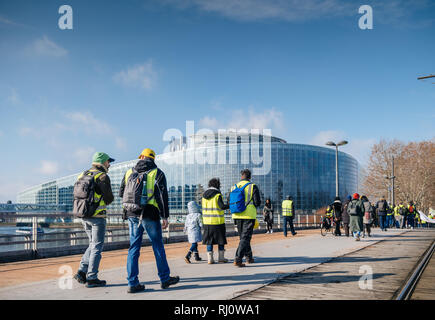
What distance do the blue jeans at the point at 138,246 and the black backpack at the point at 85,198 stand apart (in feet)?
2.13

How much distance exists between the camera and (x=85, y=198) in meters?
5.69

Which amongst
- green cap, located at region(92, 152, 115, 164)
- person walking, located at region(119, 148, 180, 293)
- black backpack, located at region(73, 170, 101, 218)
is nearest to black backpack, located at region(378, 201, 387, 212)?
person walking, located at region(119, 148, 180, 293)

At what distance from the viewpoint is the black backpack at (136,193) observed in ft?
17.8

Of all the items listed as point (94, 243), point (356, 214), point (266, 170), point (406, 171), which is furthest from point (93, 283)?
point (266, 170)

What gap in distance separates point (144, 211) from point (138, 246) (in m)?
0.50

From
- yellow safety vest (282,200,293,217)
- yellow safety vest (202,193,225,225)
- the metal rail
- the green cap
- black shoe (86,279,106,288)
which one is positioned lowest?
the metal rail

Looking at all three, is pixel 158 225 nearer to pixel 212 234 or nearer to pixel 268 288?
pixel 268 288

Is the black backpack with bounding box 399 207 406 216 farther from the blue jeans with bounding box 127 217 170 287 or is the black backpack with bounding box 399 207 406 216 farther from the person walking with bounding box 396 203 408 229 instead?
the blue jeans with bounding box 127 217 170 287

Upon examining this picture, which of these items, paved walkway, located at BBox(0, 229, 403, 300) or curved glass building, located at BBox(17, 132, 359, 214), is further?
curved glass building, located at BBox(17, 132, 359, 214)

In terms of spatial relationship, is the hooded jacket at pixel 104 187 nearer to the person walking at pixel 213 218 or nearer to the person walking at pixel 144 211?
the person walking at pixel 144 211

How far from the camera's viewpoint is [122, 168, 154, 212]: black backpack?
5.43 m

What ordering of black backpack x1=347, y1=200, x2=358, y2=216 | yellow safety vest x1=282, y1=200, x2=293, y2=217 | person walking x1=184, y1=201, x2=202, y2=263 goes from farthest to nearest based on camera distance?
yellow safety vest x1=282, y1=200, x2=293, y2=217, black backpack x1=347, y1=200, x2=358, y2=216, person walking x1=184, y1=201, x2=202, y2=263

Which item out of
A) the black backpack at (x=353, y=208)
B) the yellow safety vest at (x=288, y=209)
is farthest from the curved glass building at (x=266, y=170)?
the black backpack at (x=353, y=208)

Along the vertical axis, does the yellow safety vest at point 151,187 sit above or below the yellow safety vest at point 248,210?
above
